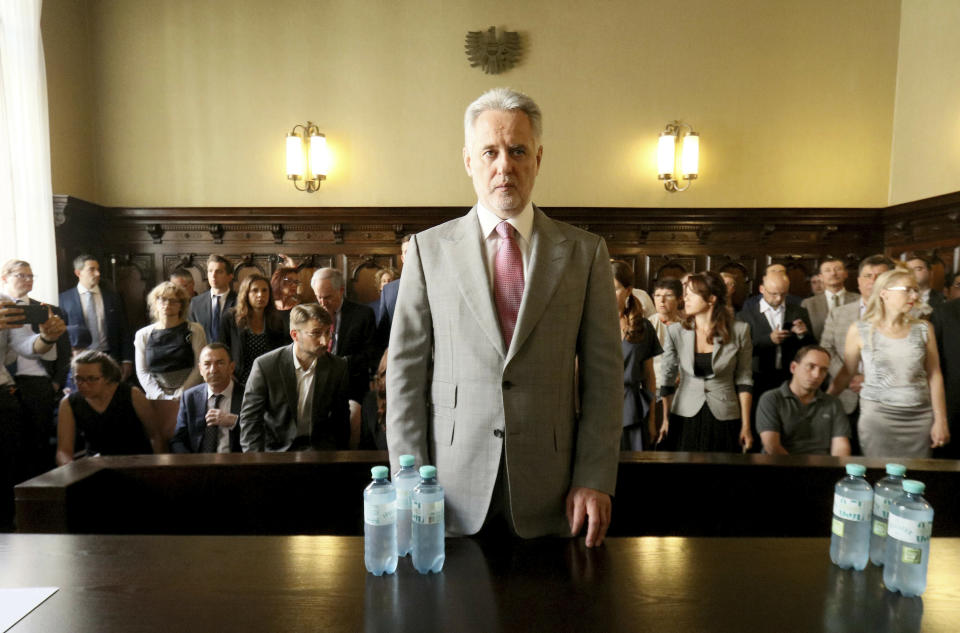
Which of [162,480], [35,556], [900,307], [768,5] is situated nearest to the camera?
[35,556]

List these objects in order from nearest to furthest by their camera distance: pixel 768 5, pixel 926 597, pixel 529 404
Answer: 1. pixel 926 597
2. pixel 529 404
3. pixel 768 5

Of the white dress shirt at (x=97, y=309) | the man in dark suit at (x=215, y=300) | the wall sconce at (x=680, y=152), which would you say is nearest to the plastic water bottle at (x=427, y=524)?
the man in dark suit at (x=215, y=300)

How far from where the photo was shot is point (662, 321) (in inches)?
143

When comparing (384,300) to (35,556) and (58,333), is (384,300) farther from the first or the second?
(35,556)

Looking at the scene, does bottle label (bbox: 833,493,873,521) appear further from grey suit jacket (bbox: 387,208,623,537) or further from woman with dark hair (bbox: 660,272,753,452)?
woman with dark hair (bbox: 660,272,753,452)

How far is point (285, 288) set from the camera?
13.5ft

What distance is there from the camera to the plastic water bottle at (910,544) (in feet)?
3.62

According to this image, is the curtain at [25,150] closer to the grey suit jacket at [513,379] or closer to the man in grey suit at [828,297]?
the grey suit jacket at [513,379]

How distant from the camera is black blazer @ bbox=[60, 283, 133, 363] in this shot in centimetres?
450

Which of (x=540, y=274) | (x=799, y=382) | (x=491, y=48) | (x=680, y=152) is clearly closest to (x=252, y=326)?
(x=540, y=274)

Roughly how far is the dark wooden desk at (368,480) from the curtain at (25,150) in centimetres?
373

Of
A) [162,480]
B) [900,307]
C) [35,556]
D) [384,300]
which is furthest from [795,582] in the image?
[384,300]

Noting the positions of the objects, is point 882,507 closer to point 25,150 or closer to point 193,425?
point 193,425

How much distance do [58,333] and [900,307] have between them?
4568 mm
